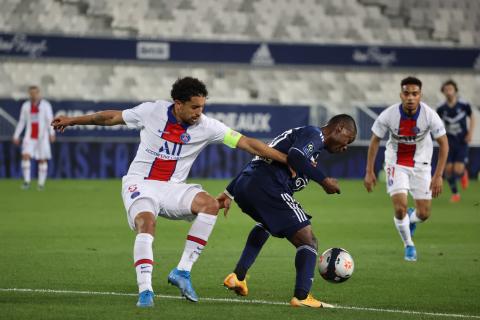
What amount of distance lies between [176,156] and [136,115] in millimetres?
475

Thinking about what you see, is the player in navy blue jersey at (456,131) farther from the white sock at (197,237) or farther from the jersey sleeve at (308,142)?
the white sock at (197,237)

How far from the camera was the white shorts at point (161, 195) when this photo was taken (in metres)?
8.72

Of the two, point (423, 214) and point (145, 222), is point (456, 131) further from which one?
point (145, 222)

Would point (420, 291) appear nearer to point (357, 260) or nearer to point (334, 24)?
point (357, 260)

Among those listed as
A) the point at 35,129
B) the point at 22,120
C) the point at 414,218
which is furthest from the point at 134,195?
the point at 35,129

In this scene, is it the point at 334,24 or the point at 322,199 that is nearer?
the point at 322,199

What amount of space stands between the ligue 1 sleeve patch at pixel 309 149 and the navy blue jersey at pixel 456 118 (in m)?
13.8

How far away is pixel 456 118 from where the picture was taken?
22203 mm

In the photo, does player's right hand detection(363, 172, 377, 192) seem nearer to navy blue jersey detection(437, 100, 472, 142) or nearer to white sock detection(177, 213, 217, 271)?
white sock detection(177, 213, 217, 271)

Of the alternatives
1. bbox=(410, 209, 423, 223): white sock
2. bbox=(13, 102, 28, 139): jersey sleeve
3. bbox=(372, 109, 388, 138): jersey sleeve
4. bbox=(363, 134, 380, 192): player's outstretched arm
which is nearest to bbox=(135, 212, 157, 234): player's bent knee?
bbox=(363, 134, 380, 192): player's outstretched arm

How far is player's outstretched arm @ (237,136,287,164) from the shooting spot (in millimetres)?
8711

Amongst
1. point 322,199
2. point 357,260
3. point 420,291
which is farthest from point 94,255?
point 322,199

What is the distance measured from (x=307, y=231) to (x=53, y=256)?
4.27m

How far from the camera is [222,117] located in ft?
90.5
